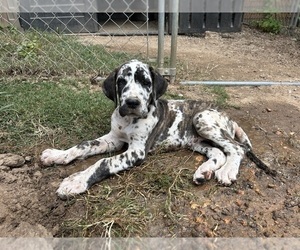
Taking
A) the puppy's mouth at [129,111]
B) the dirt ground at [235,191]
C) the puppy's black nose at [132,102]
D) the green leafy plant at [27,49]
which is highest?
the puppy's black nose at [132,102]

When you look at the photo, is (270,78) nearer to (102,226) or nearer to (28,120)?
(28,120)

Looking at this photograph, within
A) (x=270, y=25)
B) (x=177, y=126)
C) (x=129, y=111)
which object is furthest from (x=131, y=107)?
(x=270, y=25)

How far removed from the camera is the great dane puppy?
11.1ft

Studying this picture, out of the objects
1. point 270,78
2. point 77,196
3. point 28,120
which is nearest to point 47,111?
point 28,120

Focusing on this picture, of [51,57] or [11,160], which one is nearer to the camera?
[11,160]

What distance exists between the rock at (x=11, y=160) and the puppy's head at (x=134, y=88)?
1129 mm

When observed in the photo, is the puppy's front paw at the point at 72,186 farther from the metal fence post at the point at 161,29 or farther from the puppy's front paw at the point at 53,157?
the metal fence post at the point at 161,29

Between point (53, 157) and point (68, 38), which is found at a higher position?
point (68, 38)

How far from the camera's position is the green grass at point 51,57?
228 inches

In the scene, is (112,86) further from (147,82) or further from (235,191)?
(235,191)

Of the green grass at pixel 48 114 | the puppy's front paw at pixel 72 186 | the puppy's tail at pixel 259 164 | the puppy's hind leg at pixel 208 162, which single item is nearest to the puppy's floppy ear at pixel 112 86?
the green grass at pixel 48 114

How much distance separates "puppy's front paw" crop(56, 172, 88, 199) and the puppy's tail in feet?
5.65

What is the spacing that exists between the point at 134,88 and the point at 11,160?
144 centimetres

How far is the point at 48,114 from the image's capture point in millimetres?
4527
